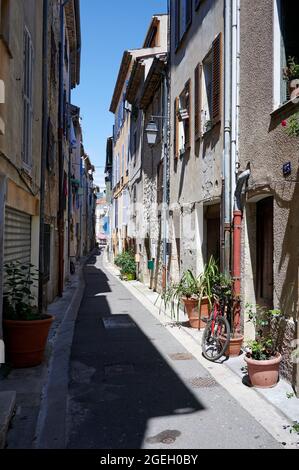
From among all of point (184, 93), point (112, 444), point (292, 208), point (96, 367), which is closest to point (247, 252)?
point (292, 208)

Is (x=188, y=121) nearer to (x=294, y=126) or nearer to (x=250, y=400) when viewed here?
(x=294, y=126)

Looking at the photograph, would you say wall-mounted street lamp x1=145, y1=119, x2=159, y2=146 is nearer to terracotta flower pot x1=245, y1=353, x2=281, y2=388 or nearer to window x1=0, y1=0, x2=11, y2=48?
window x1=0, y1=0, x2=11, y2=48

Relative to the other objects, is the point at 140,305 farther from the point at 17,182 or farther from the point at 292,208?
the point at 292,208

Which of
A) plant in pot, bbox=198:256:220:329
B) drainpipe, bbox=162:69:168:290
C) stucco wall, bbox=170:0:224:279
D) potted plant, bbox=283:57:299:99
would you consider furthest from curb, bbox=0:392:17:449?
drainpipe, bbox=162:69:168:290

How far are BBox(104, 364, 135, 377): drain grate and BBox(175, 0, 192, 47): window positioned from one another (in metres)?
8.20

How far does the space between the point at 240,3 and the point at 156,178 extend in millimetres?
8338

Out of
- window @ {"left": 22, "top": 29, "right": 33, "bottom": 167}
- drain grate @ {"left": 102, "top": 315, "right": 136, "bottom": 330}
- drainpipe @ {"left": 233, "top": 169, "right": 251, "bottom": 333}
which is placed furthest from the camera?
drain grate @ {"left": 102, "top": 315, "right": 136, "bottom": 330}

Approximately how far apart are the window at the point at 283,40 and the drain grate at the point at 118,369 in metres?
4.21

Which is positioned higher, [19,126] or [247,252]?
[19,126]

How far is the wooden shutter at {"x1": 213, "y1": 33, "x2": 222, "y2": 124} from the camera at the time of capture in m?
8.19

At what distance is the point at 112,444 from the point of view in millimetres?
3947

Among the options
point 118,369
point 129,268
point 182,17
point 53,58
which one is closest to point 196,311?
point 118,369

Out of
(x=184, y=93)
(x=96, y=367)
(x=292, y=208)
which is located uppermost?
(x=184, y=93)

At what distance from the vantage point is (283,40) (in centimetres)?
593
